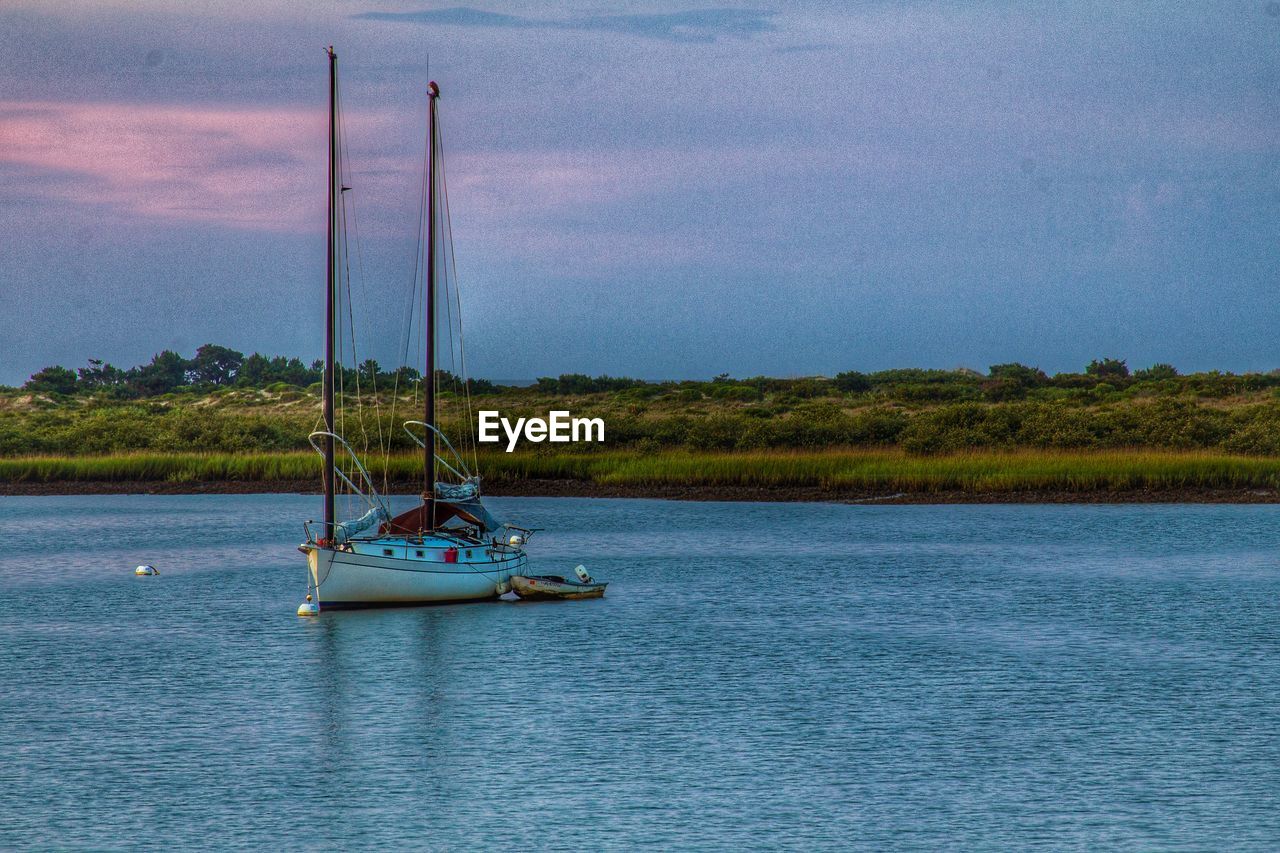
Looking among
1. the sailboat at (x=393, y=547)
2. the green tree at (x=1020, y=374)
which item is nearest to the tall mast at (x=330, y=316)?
the sailboat at (x=393, y=547)

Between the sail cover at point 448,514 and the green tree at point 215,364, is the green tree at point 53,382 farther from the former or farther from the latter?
the sail cover at point 448,514

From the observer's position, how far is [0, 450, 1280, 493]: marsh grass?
69000 mm

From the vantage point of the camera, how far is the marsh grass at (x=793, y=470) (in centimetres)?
6900

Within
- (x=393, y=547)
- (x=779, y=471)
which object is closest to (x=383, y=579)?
(x=393, y=547)

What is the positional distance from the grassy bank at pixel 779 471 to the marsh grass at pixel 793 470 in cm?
5

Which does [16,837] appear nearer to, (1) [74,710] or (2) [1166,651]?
(1) [74,710]

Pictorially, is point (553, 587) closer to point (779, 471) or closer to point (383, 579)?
point (383, 579)

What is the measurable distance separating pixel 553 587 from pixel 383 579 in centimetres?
497

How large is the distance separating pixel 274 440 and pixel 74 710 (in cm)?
8420

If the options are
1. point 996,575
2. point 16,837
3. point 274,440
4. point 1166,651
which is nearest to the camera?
point 16,837

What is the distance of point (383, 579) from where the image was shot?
32.9 metres

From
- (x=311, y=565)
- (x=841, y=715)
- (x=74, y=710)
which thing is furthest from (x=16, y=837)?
(x=311, y=565)

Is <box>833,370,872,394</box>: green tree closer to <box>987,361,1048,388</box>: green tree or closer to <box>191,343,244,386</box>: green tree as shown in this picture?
<box>987,361,1048,388</box>: green tree

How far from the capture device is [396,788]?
18969 mm
